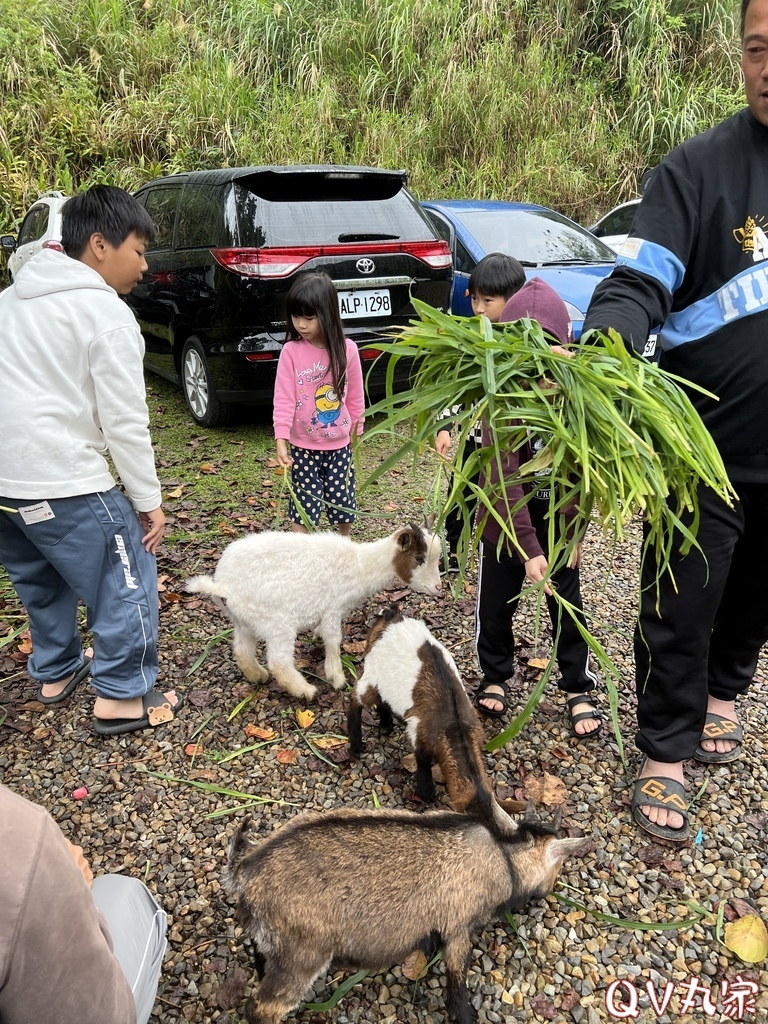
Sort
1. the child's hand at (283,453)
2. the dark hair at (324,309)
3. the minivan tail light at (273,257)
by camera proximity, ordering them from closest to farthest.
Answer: the dark hair at (324,309)
the child's hand at (283,453)
the minivan tail light at (273,257)

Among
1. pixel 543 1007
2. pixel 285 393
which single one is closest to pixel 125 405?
pixel 285 393

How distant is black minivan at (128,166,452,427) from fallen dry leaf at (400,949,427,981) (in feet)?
14.4

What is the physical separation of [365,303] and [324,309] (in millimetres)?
2138

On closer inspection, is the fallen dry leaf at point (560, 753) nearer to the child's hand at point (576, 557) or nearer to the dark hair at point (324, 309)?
the child's hand at point (576, 557)

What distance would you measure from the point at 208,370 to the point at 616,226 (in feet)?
24.0

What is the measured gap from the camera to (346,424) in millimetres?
4391

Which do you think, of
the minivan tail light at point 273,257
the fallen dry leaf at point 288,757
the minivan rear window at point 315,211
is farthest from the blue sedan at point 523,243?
the fallen dry leaf at point 288,757

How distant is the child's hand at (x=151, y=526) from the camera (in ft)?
10.2

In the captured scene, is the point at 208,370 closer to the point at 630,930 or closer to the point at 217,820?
the point at 217,820

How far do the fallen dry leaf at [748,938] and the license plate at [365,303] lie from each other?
5.02 meters

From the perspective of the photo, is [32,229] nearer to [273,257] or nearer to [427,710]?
[273,257]

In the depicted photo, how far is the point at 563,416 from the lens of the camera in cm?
202

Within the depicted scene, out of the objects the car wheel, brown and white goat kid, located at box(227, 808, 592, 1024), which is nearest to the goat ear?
brown and white goat kid, located at box(227, 808, 592, 1024)

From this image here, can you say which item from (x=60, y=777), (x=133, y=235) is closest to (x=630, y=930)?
(x=60, y=777)
